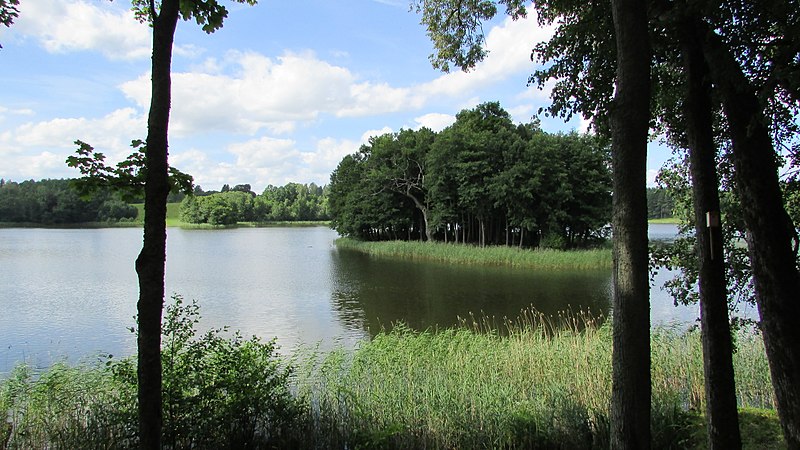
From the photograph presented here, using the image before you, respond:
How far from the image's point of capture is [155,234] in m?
2.48

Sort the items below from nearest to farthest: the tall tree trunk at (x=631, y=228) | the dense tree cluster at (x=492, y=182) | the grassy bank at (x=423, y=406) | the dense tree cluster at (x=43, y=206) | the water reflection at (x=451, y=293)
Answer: the tall tree trunk at (x=631, y=228)
the grassy bank at (x=423, y=406)
the water reflection at (x=451, y=293)
the dense tree cluster at (x=492, y=182)
the dense tree cluster at (x=43, y=206)

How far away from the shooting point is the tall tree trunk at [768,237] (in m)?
3.56

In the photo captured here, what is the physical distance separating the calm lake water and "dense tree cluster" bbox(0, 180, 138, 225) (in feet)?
109

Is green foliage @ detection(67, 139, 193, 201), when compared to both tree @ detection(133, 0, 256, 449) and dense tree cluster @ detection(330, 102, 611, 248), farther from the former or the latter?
dense tree cluster @ detection(330, 102, 611, 248)

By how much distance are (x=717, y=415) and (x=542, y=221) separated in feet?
102

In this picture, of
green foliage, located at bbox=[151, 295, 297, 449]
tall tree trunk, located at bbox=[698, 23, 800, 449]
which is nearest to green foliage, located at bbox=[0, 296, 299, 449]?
green foliage, located at bbox=[151, 295, 297, 449]

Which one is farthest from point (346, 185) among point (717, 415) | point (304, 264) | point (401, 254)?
point (717, 415)

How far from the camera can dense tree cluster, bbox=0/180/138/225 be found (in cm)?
5719

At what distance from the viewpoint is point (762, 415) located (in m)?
4.90

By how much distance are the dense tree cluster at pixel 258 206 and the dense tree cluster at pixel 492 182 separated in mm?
49861

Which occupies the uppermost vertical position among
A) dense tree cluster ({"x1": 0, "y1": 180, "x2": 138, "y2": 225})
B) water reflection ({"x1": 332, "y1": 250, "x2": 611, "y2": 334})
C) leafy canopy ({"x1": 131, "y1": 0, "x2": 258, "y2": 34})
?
dense tree cluster ({"x1": 0, "y1": 180, "x2": 138, "y2": 225})

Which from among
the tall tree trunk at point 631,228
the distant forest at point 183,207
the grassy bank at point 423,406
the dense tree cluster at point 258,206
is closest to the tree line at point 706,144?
the tall tree trunk at point 631,228

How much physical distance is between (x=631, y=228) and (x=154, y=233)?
265 cm

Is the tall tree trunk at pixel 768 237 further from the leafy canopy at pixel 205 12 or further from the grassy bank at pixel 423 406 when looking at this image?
the leafy canopy at pixel 205 12
